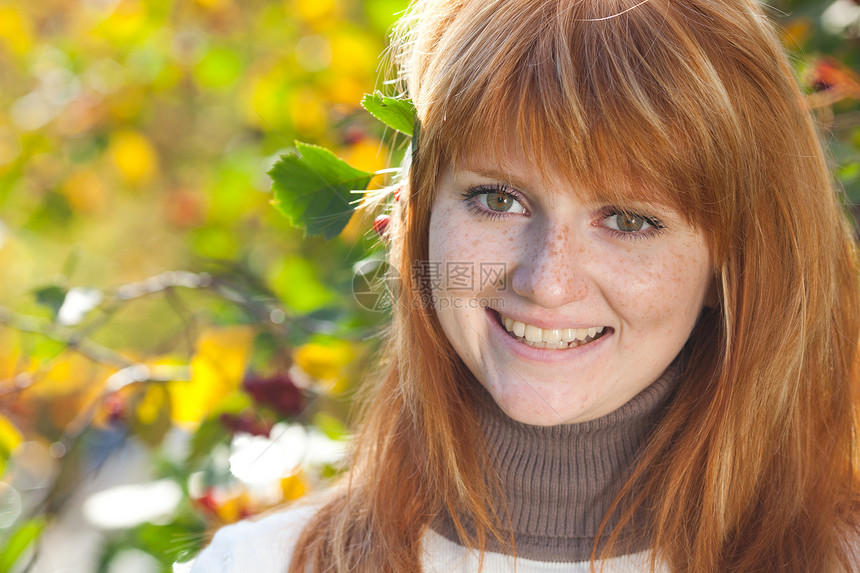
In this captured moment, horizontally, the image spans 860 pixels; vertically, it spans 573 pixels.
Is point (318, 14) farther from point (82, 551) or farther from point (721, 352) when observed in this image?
point (82, 551)

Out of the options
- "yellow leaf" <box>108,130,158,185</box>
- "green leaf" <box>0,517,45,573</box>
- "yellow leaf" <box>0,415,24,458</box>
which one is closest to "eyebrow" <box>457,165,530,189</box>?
"green leaf" <box>0,517,45,573</box>

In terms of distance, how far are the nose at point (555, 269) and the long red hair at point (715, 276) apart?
59 mm

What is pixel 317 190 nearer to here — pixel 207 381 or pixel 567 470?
pixel 567 470

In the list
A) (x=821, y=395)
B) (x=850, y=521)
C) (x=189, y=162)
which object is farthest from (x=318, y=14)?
(x=189, y=162)

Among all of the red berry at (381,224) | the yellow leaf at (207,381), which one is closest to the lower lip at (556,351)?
the red berry at (381,224)

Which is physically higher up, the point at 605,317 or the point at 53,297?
the point at 605,317

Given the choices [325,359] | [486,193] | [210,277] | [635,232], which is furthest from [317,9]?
[635,232]

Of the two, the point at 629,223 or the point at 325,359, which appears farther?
the point at 325,359

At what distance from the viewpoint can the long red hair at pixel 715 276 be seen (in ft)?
2.25

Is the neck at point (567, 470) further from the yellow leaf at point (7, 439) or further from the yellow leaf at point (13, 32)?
the yellow leaf at point (13, 32)

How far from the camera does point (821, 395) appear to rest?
2.97ft

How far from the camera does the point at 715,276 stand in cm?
80

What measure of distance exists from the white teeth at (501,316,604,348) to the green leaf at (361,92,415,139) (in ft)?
0.79

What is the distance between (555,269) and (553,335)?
0.09 meters
